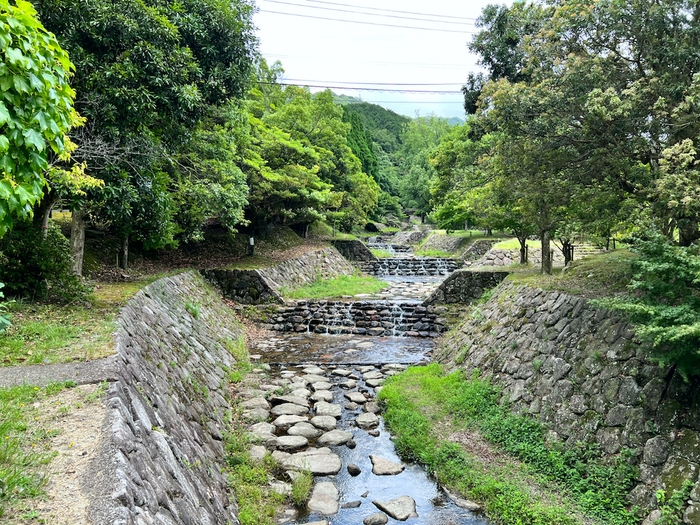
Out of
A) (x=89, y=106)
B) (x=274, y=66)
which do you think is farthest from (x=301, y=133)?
(x=89, y=106)

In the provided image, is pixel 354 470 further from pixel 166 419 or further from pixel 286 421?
pixel 166 419

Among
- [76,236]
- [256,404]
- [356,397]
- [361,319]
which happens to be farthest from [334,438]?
[76,236]

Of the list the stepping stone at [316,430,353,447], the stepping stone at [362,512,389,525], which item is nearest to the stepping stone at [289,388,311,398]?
the stepping stone at [316,430,353,447]

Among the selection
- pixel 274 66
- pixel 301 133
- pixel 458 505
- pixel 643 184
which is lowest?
pixel 458 505

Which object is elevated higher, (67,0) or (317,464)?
(67,0)

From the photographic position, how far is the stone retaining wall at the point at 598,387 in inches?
179

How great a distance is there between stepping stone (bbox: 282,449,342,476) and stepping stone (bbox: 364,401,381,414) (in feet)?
5.60

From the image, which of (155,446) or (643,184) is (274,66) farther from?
(155,446)

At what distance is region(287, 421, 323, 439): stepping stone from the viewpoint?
7.00 metres

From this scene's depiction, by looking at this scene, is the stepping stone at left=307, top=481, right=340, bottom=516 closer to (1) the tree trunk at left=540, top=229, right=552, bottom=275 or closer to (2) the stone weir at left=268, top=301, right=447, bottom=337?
(2) the stone weir at left=268, top=301, right=447, bottom=337

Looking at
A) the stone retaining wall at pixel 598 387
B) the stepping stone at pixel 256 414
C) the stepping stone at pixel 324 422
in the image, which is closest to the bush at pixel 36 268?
the stepping stone at pixel 256 414

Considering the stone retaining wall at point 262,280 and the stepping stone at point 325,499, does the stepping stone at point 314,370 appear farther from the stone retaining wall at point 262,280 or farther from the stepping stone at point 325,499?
the stone retaining wall at point 262,280

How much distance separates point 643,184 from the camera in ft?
22.5

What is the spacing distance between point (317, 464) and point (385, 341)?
672 centimetres
